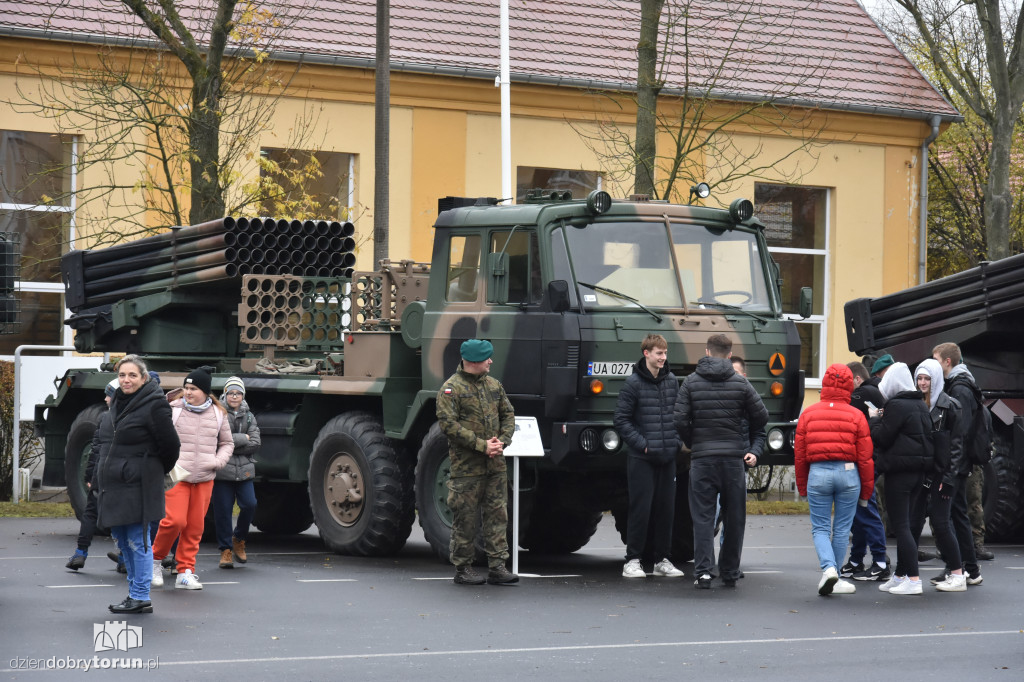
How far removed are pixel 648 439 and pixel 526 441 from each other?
0.94 meters

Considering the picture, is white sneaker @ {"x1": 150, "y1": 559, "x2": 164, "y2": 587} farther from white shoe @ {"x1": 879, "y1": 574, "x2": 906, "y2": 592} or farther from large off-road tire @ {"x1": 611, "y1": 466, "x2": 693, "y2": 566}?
white shoe @ {"x1": 879, "y1": 574, "x2": 906, "y2": 592}

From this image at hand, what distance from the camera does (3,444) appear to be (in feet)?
66.2

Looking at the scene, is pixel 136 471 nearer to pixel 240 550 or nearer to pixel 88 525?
pixel 88 525

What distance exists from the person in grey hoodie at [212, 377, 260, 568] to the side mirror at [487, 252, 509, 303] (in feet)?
7.41

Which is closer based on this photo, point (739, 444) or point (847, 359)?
point (739, 444)

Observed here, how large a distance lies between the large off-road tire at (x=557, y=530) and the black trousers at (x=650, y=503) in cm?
168

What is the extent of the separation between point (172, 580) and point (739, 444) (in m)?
4.51

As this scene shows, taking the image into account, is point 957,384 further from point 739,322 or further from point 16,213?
point 16,213

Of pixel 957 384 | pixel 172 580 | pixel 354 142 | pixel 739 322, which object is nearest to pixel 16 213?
pixel 354 142

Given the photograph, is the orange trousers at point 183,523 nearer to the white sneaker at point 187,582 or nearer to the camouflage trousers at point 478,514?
the white sneaker at point 187,582

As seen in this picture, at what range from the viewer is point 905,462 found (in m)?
12.1

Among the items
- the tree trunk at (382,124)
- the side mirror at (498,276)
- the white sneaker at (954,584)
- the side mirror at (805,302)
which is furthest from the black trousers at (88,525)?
the tree trunk at (382,124)

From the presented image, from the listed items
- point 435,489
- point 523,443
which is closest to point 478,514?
point 523,443

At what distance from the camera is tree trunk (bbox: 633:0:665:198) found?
19953mm
